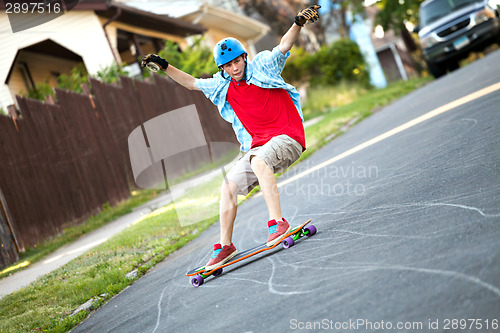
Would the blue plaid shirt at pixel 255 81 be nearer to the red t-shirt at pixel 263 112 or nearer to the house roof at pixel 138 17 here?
the red t-shirt at pixel 263 112

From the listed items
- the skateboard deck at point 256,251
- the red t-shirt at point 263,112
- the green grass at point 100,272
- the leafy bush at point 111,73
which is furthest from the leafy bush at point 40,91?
the skateboard deck at point 256,251

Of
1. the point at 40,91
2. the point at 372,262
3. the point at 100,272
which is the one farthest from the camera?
the point at 40,91

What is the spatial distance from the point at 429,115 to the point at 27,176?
7.23 m

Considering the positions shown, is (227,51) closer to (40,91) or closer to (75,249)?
(75,249)

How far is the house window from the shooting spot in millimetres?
20219

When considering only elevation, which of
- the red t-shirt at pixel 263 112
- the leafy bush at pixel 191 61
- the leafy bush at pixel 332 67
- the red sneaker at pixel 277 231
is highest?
the leafy bush at pixel 191 61

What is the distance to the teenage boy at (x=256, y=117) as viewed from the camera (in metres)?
5.39

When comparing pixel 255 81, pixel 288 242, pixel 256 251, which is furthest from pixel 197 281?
pixel 255 81

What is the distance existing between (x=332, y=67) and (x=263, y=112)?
21.9m

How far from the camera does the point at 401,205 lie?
17.7 feet

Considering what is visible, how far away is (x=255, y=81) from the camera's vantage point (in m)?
5.47

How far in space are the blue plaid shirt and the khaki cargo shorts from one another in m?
0.22

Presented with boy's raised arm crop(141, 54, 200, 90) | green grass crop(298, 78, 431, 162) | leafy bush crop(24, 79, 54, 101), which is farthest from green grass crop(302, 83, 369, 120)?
boy's raised arm crop(141, 54, 200, 90)

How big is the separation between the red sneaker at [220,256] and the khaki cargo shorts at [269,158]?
55cm
